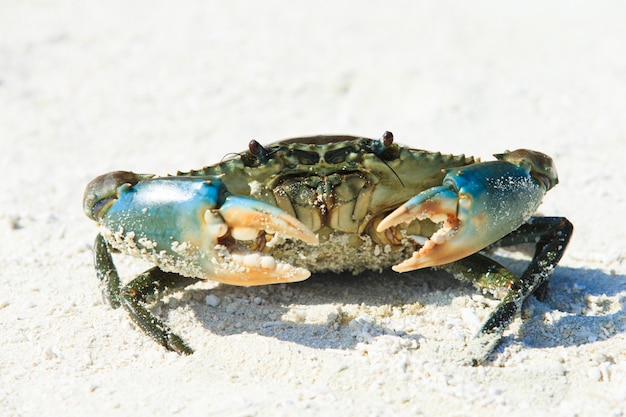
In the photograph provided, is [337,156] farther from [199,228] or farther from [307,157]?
[199,228]

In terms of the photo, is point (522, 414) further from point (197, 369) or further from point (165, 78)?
point (165, 78)

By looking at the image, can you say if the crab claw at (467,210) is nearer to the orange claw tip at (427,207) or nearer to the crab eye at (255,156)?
the orange claw tip at (427,207)

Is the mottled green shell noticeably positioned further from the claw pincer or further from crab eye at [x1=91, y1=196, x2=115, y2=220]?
crab eye at [x1=91, y1=196, x2=115, y2=220]

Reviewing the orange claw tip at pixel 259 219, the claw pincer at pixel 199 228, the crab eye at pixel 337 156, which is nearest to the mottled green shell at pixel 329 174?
the crab eye at pixel 337 156

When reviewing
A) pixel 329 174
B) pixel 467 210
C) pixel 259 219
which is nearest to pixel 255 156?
pixel 329 174

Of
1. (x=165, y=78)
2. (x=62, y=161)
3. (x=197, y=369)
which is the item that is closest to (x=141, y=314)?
(x=197, y=369)

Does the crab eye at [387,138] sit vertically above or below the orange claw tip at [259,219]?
above
